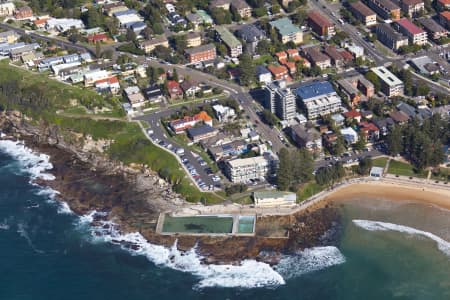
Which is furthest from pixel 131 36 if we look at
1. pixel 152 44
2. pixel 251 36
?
pixel 251 36

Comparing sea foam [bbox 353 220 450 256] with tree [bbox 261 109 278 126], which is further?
tree [bbox 261 109 278 126]

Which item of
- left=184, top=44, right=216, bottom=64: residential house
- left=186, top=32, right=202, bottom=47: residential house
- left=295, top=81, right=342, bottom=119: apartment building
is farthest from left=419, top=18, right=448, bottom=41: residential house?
left=186, top=32, right=202, bottom=47: residential house

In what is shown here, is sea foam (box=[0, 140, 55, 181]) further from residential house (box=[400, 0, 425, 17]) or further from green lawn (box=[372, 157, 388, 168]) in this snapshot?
residential house (box=[400, 0, 425, 17])

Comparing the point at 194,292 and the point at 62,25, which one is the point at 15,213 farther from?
the point at 62,25

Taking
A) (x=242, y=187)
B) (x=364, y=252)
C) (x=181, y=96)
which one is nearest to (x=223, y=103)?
(x=181, y=96)

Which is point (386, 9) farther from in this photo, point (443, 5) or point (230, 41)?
point (230, 41)
